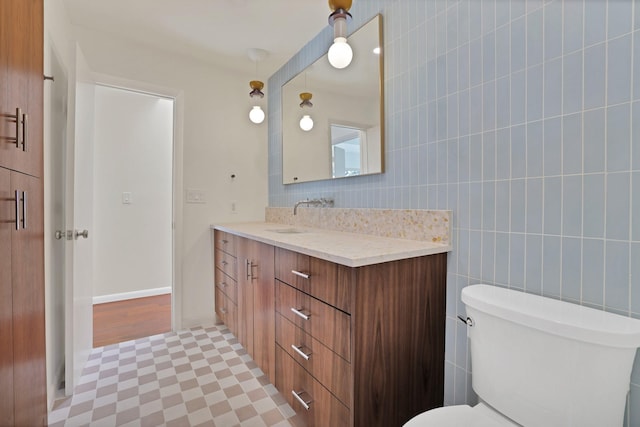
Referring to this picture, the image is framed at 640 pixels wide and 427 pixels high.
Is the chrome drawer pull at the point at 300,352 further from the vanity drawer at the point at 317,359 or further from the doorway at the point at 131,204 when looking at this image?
the doorway at the point at 131,204

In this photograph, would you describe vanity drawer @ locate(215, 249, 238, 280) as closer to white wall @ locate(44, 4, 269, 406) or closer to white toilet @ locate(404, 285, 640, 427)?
white wall @ locate(44, 4, 269, 406)

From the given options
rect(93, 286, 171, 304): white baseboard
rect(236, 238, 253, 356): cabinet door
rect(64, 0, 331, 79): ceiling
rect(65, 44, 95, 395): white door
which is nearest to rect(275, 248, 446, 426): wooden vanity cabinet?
rect(236, 238, 253, 356): cabinet door

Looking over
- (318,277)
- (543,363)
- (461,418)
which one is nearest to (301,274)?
(318,277)

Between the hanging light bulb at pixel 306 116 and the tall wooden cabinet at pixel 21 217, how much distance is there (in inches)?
59.9

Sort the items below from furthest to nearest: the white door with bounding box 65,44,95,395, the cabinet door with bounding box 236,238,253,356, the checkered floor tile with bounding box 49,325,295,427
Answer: the cabinet door with bounding box 236,238,253,356 < the white door with bounding box 65,44,95,395 < the checkered floor tile with bounding box 49,325,295,427

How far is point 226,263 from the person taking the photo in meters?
2.32

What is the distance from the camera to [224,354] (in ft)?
6.75

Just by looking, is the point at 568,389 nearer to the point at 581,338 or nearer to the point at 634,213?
the point at 581,338

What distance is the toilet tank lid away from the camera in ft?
2.33

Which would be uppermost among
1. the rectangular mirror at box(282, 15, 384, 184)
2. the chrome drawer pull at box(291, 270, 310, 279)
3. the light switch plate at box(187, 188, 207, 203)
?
the rectangular mirror at box(282, 15, 384, 184)

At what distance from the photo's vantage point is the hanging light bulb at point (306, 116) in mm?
2277

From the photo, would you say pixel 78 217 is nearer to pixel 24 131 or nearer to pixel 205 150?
pixel 24 131

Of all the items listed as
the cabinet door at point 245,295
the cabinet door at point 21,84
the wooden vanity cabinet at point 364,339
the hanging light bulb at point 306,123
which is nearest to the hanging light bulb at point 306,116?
the hanging light bulb at point 306,123

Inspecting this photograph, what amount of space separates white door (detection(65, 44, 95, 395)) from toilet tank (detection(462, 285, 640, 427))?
6.49ft
